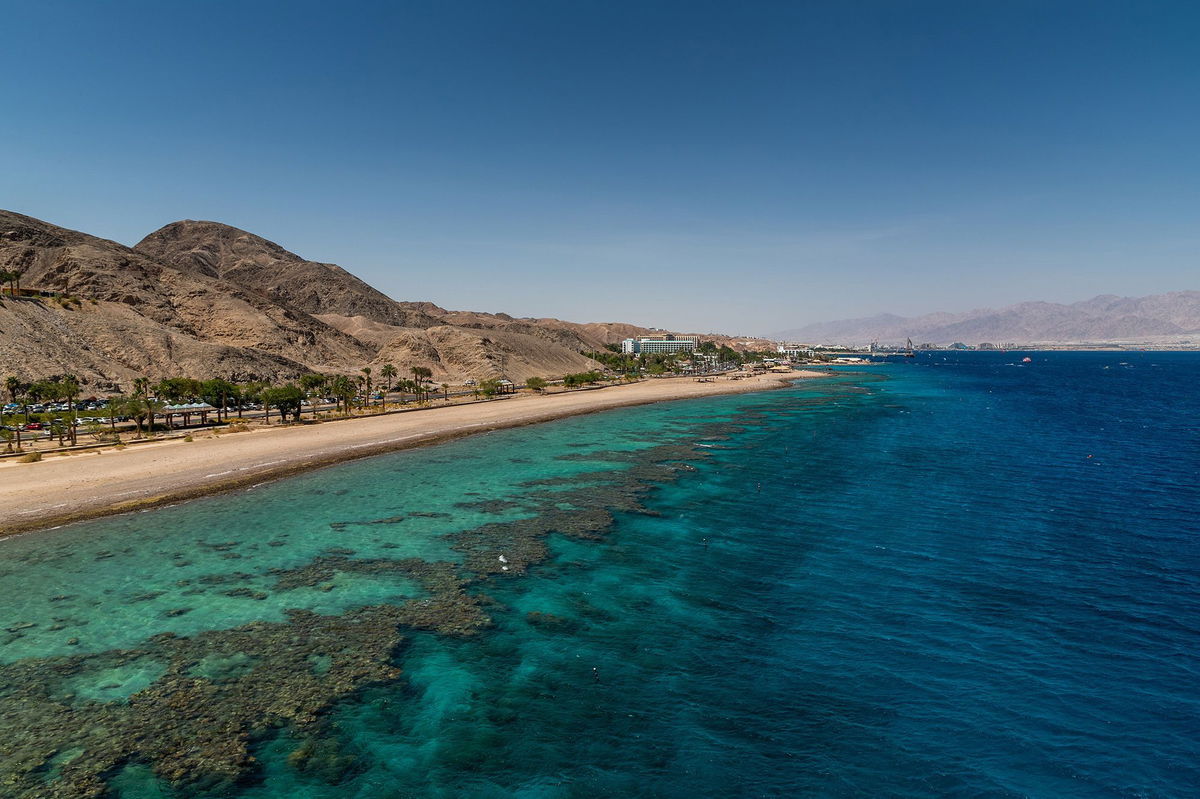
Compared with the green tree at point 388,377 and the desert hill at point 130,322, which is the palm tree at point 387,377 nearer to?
the green tree at point 388,377

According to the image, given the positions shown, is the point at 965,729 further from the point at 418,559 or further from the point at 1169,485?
the point at 1169,485

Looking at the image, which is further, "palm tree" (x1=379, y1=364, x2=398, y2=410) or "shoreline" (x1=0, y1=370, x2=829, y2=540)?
"palm tree" (x1=379, y1=364, x2=398, y2=410)

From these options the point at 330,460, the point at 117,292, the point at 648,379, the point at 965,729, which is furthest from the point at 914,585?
the point at 648,379

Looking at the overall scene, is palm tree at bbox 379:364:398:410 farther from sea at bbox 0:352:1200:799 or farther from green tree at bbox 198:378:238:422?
sea at bbox 0:352:1200:799

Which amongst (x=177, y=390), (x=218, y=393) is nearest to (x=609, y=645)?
(x=218, y=393)

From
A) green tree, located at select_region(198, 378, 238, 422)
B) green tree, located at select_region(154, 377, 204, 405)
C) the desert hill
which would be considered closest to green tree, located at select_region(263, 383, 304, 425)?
green tree, located at select_region(198, 378, 238, 422)

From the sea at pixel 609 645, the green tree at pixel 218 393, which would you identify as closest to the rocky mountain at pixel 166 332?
the green tree at pixel 218 393
